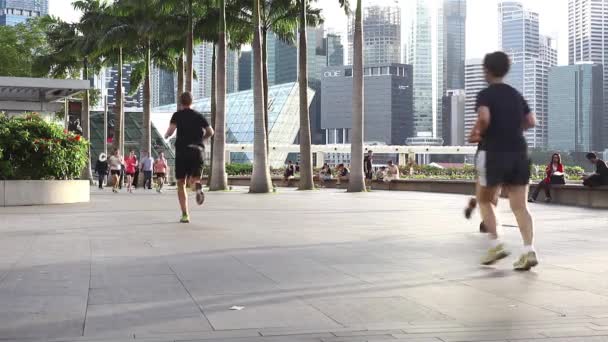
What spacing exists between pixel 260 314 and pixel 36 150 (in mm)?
14123

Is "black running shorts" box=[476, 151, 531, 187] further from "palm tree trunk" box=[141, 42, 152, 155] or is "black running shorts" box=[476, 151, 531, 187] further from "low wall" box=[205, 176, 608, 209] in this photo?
"palm tree trunk" box=[141, 42, 152, 155]

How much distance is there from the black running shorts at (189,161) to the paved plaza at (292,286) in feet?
2.79

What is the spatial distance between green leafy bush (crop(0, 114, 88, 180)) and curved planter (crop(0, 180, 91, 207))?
195mm

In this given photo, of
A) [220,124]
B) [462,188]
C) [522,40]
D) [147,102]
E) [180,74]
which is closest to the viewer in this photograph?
[462,188]

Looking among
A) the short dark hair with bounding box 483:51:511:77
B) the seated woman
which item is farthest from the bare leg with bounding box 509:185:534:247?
the seated woman

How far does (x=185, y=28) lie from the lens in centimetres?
3591

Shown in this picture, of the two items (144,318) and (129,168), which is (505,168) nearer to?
(144,318)

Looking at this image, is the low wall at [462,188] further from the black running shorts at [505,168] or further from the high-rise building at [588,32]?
the high-rise building at [588,32]

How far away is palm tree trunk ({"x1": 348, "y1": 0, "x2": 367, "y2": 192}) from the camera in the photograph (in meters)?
28.8

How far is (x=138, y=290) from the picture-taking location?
5.56 m

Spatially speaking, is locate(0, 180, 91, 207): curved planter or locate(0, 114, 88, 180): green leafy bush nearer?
locate(0, 114, 88, 180): green leafy bush

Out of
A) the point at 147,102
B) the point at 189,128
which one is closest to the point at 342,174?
the point at 147,102

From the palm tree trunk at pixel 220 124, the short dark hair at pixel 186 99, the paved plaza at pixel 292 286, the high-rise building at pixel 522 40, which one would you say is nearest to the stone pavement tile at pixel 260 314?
the paved plaza at pixel 292 286

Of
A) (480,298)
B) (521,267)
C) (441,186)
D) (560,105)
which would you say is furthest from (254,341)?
(560,105)
